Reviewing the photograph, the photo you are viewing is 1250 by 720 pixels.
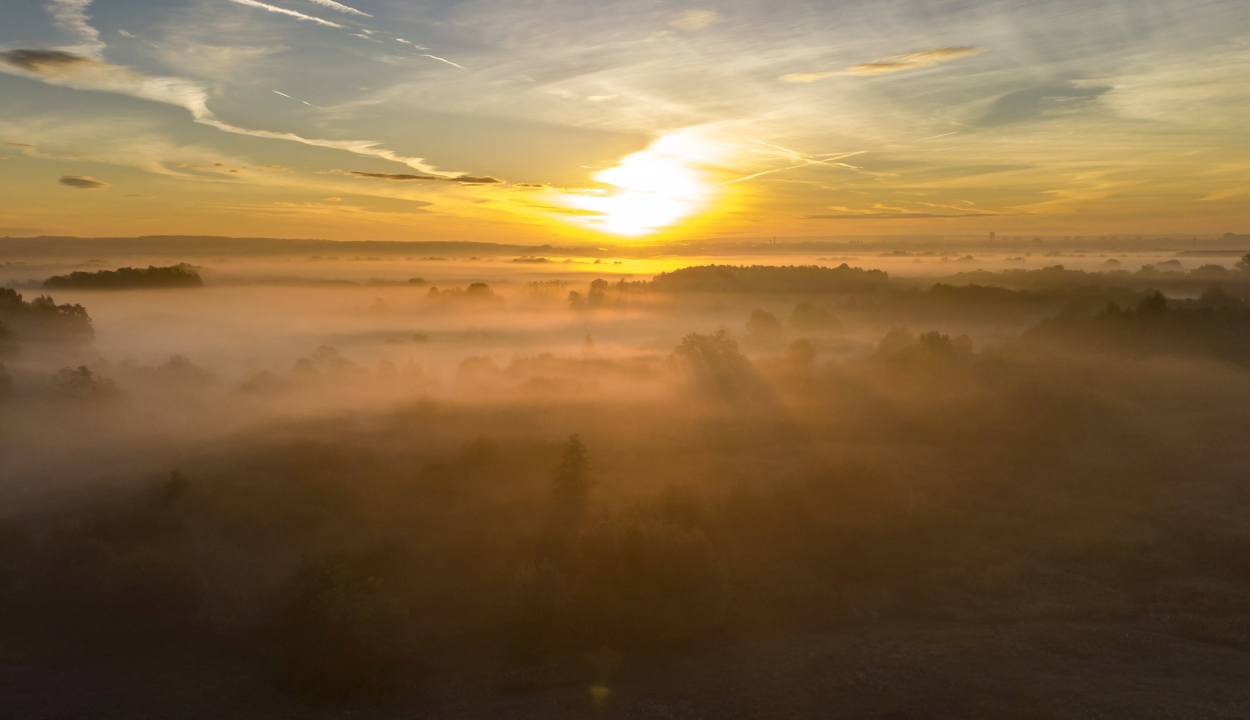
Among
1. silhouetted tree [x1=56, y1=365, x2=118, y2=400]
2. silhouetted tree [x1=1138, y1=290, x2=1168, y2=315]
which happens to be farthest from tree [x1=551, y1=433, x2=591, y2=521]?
silhouetted tree [x1=1138, y1=290, x2=1168, y2=315]

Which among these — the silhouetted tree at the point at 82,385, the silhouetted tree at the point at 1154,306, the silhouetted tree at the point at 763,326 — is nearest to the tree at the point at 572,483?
the silhouetted tree at the point at 82,385

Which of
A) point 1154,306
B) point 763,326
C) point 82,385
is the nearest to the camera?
point 82,385

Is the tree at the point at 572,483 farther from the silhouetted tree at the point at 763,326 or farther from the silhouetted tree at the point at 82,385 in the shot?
the silhouetted tree at the point at 763,326

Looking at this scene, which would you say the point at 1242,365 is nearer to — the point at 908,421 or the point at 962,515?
the point at 908,421

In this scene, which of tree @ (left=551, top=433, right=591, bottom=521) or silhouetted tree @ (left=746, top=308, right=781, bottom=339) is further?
silhouetted tree @ (left=746, top=308, right=781, bottom=339)

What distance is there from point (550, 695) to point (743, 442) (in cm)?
4372

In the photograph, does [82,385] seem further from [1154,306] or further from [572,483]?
[1154,306]

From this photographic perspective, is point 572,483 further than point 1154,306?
No

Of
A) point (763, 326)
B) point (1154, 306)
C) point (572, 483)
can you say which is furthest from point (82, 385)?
point (1154, 306)

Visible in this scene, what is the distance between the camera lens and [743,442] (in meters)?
76.0

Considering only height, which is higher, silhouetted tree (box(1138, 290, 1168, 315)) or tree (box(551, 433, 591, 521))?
silhouetted tree (box(1138, 290, 1168, 315))

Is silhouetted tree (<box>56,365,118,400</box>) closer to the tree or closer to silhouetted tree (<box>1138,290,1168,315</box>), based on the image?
the tree

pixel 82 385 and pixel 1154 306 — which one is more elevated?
pixel 1154 306

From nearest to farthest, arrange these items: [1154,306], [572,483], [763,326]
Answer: [572,483]
[1154,306]
[763,326]
